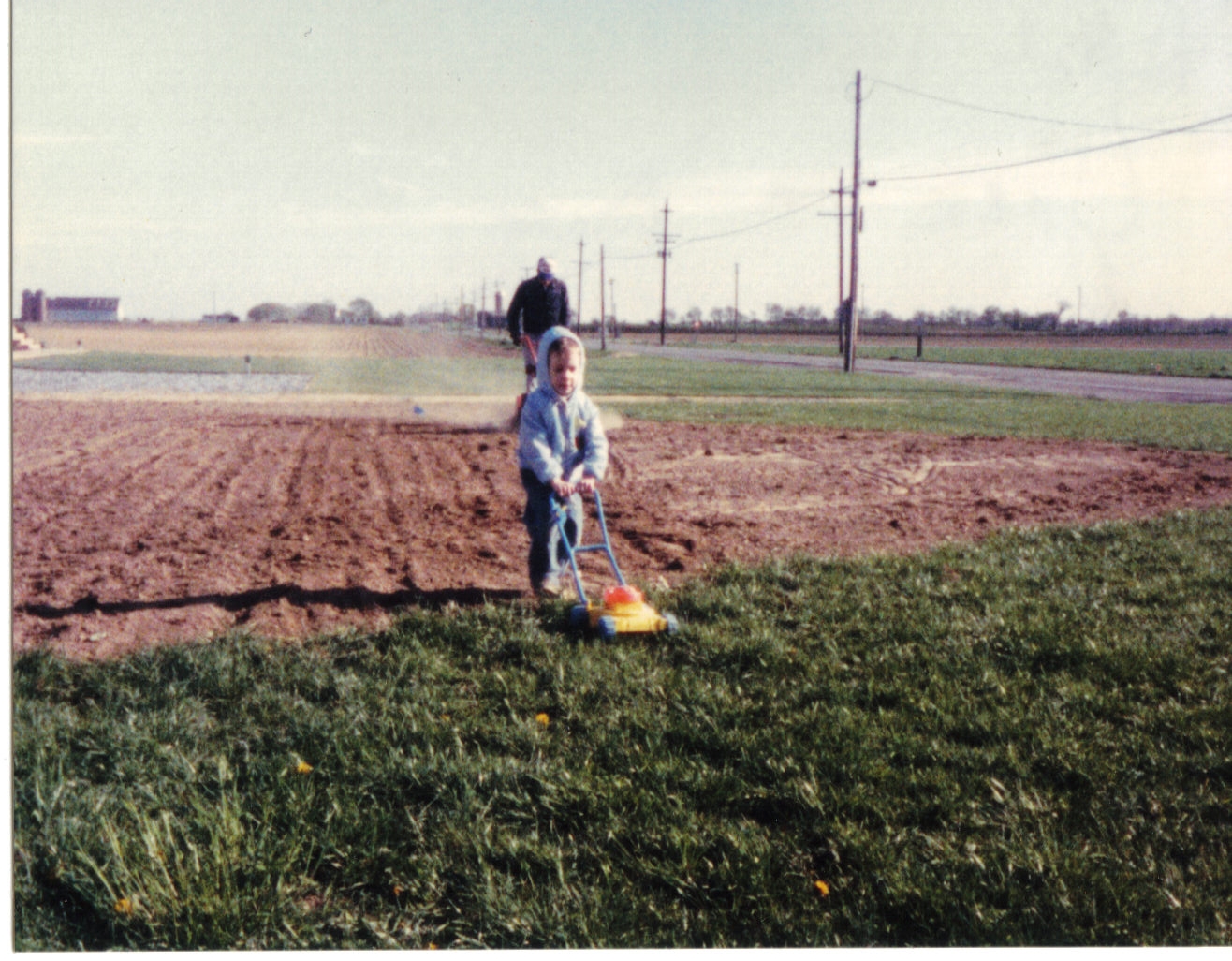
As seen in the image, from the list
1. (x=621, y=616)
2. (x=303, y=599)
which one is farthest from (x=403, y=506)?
(x=621, y=616)

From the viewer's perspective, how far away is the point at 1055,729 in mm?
3469

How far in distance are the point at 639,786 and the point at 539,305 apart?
7.50 meters

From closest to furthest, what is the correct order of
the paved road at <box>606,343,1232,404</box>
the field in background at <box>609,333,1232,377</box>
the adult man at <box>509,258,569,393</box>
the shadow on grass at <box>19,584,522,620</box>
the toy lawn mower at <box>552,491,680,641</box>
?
the toy lawn mower at <box>552,491,680,641</box> < the shadow on grass at <box>19,584,522,620</box> < the adult man at <box>509,258,569,393</box> < the paved road at <box>606,343,1232,404</box> < the field in background at <box>609,333,1232,377</box>

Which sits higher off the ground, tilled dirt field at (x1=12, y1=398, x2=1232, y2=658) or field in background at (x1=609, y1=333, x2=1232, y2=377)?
field in background at (x1=609, y1=333, x2=1232, y2=377)

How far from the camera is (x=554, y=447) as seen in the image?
16.7ft

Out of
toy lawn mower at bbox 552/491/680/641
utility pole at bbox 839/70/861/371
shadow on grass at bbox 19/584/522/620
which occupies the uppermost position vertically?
utility pole at bbox 839/70/861/371

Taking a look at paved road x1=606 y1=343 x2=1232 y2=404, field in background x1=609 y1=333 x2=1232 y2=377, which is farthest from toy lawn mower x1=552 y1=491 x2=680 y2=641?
field in background x1=609 y1=333 x2=1232 y2=377

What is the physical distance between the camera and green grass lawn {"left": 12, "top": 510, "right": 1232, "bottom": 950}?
251cm

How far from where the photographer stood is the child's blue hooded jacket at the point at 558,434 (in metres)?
4.96

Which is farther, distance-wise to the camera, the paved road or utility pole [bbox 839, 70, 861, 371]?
utility pole [bbox 839, 70, 861, 371]

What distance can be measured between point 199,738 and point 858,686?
2472mm

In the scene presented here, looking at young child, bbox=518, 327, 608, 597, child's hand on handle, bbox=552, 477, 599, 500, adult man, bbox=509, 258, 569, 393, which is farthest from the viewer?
adult man, bbox=509, 258, 569, 393

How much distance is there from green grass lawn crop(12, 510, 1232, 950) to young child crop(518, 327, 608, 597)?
1.87 ft

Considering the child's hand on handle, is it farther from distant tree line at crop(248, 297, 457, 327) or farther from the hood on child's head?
distant tree line at crop(248, 297, 457, 327)
